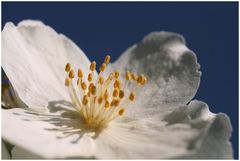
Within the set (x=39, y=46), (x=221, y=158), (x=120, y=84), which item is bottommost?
(x=221, y=158)

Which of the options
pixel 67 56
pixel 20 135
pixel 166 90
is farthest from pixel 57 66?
pixel 20 135

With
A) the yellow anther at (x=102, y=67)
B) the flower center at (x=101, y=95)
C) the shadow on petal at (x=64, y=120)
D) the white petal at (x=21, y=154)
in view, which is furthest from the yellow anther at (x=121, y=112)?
the white petal at (x=21, y=154)

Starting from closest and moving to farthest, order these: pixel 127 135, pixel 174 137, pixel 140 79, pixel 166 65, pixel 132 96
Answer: pixel 174 137 < pixel 127 135 < pixel 132 96 < pixel 140 79 < pixel 166 65

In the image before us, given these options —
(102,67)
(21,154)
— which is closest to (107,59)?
(102,67)

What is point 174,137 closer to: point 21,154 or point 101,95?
point 101,95

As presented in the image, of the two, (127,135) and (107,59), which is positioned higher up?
(107,59)

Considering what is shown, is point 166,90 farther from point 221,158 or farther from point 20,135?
point 20,135

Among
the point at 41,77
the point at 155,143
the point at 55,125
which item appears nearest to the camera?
the point at 155,143

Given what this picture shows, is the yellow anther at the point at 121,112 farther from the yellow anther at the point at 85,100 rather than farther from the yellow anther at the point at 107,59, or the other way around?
the yellow anther at the point at 107,59

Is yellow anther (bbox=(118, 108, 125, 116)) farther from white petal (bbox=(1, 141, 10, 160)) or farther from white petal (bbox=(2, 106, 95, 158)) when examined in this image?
white petal (bbox=(1, 141, 10, 160))
